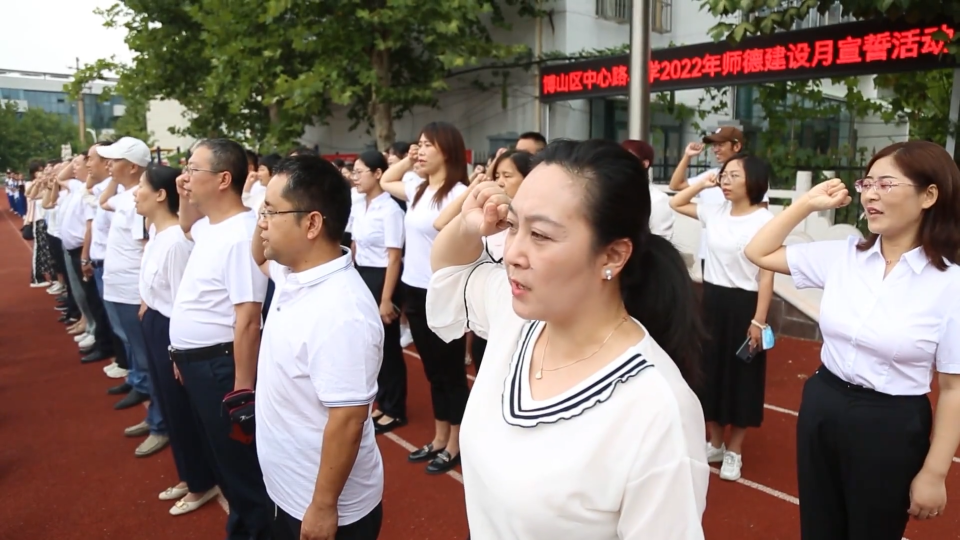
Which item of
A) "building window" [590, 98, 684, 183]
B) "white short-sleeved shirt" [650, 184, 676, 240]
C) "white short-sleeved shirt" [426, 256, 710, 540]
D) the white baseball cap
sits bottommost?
"white short-sleeved shirt" [426, 256, 710, 540]

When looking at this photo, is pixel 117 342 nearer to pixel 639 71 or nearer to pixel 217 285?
pixel 217 285

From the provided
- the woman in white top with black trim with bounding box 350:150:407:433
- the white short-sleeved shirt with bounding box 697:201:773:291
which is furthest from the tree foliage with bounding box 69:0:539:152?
the white short-sleeved shirt with bounding box 697:201:773:291

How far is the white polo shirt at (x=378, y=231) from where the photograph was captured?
4.61 meters

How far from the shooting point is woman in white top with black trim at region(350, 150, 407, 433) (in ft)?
15.1

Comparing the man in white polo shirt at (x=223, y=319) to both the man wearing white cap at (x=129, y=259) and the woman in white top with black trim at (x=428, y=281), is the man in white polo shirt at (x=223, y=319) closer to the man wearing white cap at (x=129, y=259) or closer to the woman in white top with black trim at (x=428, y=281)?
the woman in white top with black trim at (x=428, y=281)

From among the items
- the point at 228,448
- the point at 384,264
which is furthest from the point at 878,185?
the point at 384,264

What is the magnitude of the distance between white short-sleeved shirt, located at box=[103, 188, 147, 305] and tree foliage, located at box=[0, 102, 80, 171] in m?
45.5

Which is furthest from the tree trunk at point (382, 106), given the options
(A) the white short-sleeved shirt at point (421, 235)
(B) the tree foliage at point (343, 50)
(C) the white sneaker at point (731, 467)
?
(C) the white sneaker at point (731, 467)

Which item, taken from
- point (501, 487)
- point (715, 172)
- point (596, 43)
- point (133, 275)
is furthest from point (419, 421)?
point (596, 43)

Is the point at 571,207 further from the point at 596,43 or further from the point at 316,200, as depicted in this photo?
the point at 596,43

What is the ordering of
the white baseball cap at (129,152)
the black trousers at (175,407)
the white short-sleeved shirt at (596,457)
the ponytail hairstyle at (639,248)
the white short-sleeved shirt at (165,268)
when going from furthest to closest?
the white baseball cap at (129,152) < the black trousers at (175,407) < the white short-sleeved shirt at (165,268) < the ponytail hairstyle at (639,248) < the white short-sleeved shirt at (596,457)

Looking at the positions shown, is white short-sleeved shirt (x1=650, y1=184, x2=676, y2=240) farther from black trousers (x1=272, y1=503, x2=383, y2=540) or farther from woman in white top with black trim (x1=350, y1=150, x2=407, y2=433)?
black trousers (x1=272, y1=503, x2=383, y2=540)

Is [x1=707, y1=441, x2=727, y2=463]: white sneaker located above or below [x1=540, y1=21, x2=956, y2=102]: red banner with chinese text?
below

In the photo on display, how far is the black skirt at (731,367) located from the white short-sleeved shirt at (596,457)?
2.76m
